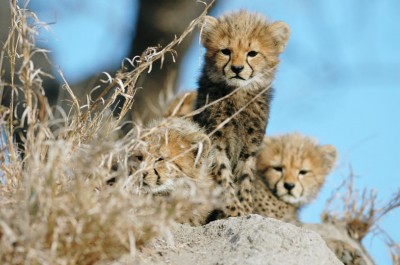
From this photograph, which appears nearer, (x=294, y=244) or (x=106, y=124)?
(x=294, y=244)

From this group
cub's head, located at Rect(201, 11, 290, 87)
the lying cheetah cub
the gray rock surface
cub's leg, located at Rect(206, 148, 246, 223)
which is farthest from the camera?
cub's head, located at Rect(201, 11, 290, 87)

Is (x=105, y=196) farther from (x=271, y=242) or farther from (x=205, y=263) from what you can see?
(x=271, y=242)

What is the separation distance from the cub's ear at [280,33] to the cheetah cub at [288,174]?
1.02m

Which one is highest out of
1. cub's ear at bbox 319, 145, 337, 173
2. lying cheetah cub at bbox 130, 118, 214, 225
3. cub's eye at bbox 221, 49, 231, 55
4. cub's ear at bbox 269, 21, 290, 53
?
cub's ear at bbox 269, 21, 290, 53

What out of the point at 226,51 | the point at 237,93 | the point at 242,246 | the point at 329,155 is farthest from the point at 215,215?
the point at 329,155

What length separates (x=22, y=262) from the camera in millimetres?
2908

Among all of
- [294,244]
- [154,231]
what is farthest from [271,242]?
[154,231]

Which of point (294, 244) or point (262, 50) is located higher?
point (262, 50)

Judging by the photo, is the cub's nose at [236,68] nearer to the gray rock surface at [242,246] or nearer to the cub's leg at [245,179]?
the cub's leg at [245,179]

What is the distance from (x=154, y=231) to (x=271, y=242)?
66cm

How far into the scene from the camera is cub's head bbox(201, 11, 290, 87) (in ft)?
15.6

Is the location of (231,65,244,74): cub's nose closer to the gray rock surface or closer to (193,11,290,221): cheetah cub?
(193,11,290,221): cheetah cub

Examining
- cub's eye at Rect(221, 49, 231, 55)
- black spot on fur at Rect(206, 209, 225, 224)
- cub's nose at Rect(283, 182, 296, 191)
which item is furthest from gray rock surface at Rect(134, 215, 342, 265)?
cub's nose at Rect(283, 182, 296, 191)

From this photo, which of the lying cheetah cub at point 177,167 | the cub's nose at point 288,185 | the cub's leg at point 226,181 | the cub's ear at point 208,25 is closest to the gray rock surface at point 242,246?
the lying cheetah cub at point 177,167
